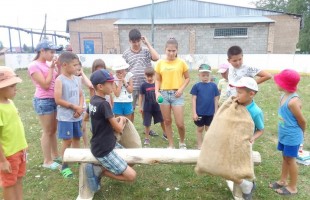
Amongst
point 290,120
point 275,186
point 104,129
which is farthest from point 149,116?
point 290,120

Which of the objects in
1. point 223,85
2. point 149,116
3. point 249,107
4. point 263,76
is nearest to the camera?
point 249,107

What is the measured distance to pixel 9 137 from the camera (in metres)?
2.70

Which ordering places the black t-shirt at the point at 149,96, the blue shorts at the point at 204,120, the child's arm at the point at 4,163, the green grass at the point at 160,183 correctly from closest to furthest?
1. the child's arm at the point at 4,163
2. the green grass at the point at 160,183
3. the blue shorts at the point at 204,120
4. the black t-shirt at the point at 149,96

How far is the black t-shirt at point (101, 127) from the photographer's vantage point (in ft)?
9.70

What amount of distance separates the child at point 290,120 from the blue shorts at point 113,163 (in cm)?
189

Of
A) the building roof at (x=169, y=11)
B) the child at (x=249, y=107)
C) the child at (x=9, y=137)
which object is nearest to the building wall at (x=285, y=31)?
the building roof at (x=169, y=11)

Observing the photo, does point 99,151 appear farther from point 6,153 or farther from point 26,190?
point 26,190

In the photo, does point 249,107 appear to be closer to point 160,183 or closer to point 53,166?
point 160,183

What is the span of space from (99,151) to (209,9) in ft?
86.2

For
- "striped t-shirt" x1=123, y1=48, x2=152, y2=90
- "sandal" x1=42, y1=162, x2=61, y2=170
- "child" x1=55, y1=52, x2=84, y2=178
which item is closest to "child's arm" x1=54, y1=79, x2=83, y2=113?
"child" x1=55, y1=52, x2=84, y2=178

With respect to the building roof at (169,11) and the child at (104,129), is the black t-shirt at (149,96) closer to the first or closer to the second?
the child at (104,129)

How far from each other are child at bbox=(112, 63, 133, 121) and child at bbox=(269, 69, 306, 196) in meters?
2.33

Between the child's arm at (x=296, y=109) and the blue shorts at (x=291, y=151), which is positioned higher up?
the child's arm at (x=296, y=109)

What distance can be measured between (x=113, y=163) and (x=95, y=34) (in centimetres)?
2494
